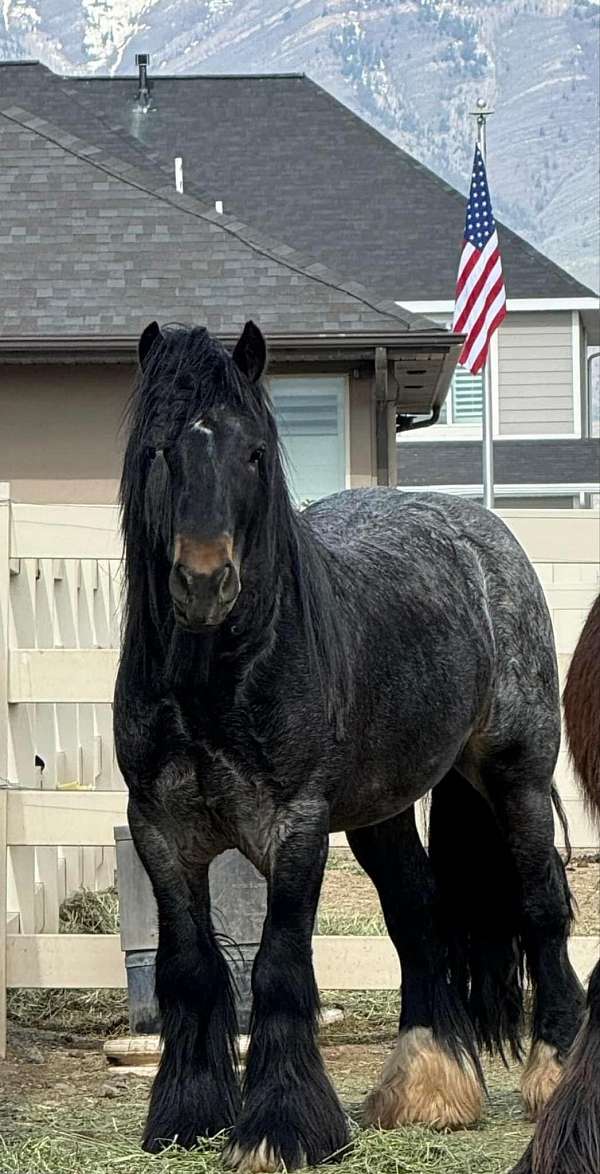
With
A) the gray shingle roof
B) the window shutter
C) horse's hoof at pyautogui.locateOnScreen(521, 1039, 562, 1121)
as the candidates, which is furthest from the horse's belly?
the window shutter

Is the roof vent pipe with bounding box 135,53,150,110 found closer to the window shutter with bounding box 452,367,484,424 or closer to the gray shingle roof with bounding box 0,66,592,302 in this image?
the gray shingle roof with bounding box 0,66,592,302

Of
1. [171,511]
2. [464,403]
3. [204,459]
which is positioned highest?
[464,403]

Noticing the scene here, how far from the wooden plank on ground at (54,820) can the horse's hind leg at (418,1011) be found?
4.01 ft

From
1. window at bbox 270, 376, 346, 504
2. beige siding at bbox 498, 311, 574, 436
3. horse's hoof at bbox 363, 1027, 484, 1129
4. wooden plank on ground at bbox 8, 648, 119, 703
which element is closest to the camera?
horse's hoof at bbox 363, 1027, 484, 1129

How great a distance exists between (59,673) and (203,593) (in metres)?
2.58

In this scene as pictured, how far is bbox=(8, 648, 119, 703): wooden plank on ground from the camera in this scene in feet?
20.6

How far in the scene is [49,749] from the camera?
7.89m

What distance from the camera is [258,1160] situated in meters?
4.04

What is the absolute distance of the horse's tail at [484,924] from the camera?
524cm

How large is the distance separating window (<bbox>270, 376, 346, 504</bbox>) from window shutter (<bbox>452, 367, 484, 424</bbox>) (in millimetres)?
15245

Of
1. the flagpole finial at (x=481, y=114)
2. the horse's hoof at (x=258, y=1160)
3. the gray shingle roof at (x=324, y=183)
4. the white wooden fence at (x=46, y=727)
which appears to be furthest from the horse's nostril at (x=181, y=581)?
the gray shingle roof at (x=324, y=183)

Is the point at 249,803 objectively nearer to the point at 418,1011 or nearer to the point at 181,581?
the point at 181,581

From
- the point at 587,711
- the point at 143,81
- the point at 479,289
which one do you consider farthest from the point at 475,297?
the point at 587,711

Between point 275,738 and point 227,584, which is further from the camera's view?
point 275,738
